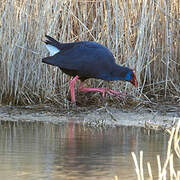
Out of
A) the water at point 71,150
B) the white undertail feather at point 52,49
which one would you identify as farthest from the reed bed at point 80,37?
the water at point 71,150

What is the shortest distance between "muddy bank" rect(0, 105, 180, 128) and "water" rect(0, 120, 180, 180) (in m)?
0.40

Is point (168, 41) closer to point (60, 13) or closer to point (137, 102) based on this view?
point (137, 102)

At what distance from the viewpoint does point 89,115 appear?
7082mm

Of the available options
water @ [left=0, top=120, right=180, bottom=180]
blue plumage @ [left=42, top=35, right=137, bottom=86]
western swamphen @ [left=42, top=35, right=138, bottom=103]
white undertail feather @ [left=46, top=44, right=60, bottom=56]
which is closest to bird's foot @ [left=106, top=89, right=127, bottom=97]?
western swamphen @ [left=42, top=35, right=138, bottom=103]

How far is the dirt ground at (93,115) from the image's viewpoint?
672cm

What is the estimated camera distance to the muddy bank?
672cm

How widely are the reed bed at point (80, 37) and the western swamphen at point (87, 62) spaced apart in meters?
0.22

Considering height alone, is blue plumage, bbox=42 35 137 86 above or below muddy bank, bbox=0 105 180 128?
above

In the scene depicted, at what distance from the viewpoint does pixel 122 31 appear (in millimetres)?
7508

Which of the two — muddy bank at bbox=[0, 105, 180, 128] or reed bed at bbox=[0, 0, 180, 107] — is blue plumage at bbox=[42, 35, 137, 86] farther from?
muddy bank at bbox=[0, 105, 180, 128]

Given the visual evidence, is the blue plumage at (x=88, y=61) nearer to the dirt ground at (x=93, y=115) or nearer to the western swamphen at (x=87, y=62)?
the western swamphen at (x=87, y=62)

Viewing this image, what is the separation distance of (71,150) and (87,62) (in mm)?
2930

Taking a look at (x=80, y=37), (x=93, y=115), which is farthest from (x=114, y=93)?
(x=80, y=37)

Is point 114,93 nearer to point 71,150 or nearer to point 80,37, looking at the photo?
point 80,37
